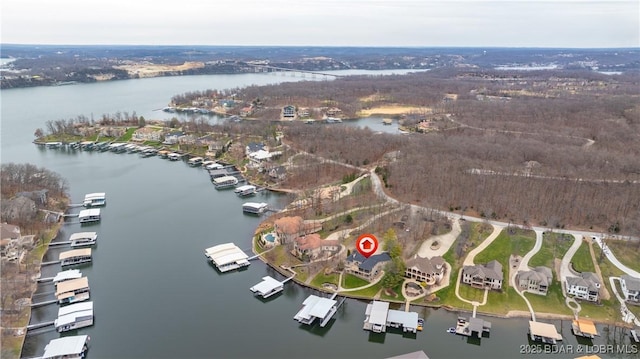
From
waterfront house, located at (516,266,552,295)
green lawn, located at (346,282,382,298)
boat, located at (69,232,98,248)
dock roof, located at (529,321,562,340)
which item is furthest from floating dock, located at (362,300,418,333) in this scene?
boat, located at (69,232,98,248)

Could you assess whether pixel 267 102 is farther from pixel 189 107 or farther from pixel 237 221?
pixel 237 221

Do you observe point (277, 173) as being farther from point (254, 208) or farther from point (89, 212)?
point (89, 212)

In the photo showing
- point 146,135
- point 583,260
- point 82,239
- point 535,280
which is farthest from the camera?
point 146,135

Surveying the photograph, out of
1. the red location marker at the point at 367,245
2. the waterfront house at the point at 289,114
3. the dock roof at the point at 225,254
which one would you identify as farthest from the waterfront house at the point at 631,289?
the waterfront house at the point at 289,114

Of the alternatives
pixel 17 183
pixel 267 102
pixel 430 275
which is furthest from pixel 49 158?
pixel 430 275

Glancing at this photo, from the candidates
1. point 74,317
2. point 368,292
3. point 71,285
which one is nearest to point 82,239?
point 71,285

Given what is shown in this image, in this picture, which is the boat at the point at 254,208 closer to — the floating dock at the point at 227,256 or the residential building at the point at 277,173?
the residential building at the point at 277,173
